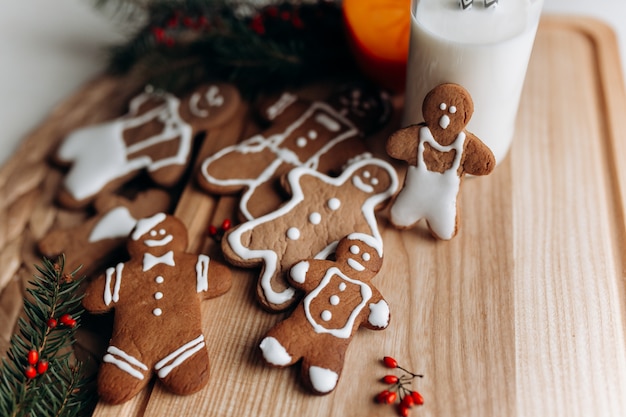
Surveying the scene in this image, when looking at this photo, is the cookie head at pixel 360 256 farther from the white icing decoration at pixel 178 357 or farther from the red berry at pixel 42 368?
the red berry at pixel 42 368

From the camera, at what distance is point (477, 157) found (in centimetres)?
102

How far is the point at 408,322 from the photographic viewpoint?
3.30 feet

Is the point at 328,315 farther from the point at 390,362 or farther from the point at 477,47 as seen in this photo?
the point at 477,47

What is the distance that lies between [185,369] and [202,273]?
0.16m

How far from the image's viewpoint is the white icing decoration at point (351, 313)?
0.95 metres

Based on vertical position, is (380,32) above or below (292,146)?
above

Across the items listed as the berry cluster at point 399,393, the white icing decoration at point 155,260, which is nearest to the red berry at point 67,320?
the white icing decoration at point 155,260

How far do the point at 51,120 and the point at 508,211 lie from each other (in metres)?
0.96

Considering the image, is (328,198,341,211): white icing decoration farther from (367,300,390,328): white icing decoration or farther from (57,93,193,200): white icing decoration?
(57,93,193,200): white icing decoration

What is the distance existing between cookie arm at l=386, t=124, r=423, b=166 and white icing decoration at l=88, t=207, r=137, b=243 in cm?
48

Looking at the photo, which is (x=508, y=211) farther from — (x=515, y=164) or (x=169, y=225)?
(x=169, y=225)

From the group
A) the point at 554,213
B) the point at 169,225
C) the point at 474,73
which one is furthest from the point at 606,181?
the point at 169,225

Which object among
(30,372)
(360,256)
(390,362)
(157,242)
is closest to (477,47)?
(360,256)

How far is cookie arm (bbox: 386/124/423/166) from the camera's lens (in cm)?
104
